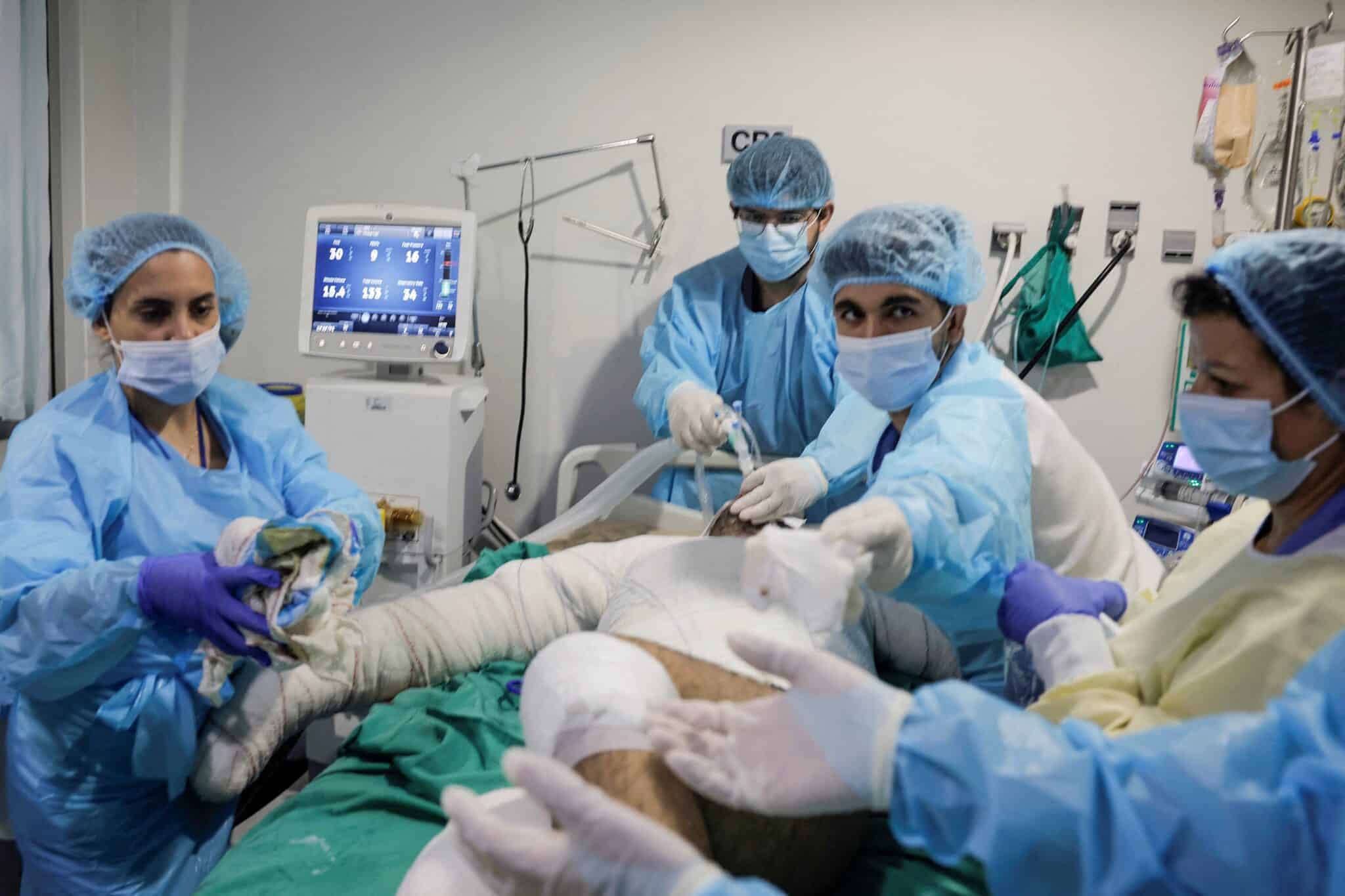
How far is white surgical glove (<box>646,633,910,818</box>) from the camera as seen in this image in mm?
764

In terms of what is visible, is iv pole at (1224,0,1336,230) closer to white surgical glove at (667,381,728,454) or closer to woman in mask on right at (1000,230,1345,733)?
white surgical glove at (667,381,728,454)

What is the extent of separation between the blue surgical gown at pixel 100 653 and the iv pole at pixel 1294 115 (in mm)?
2420

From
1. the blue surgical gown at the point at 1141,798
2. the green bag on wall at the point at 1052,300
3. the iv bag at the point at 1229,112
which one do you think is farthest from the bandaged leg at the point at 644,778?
the iv bag at the point at 1229,112

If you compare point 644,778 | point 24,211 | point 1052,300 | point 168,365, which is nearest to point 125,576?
point 168,365

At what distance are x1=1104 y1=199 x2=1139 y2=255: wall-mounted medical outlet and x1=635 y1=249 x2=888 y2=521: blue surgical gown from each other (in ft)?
3.60

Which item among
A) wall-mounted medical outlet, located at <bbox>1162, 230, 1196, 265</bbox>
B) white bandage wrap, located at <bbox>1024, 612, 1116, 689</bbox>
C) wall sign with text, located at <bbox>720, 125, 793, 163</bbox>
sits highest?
wall sign with text, located at <bbox>720, 125, 793, 163</bbox>

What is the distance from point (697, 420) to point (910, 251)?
674 millimetres

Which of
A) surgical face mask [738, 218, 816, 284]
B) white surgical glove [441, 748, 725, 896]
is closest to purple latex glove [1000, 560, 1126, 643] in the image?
white surgical glove [441, 748, 725, 896]

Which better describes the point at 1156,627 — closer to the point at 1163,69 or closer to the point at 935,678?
the point at 935,678

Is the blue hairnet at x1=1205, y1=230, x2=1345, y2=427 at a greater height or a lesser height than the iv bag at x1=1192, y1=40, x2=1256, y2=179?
lesser

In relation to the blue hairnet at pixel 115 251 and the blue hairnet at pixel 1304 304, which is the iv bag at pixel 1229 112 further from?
the blue hairnet at pixel 115 251

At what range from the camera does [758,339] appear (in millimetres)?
2379

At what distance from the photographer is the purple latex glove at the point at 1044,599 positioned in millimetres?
1241

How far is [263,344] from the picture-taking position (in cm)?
326
